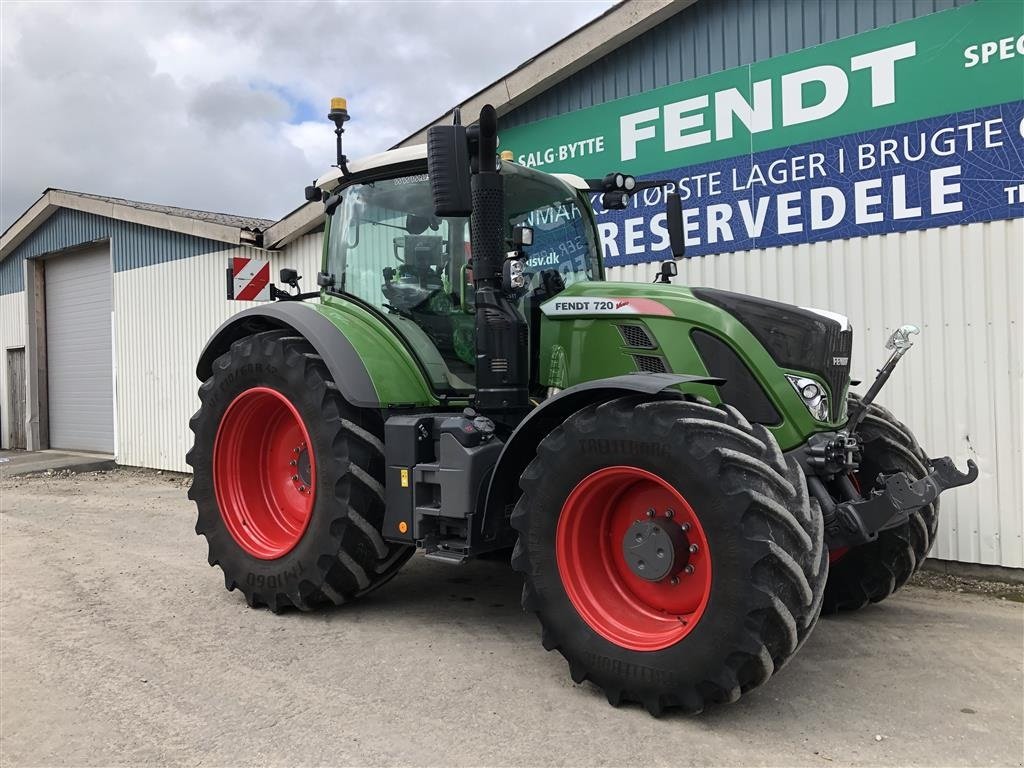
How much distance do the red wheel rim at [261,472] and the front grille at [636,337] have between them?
2184 millimetres

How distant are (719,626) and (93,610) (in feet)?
12.3

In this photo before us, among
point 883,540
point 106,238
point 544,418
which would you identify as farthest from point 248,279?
point 883,540

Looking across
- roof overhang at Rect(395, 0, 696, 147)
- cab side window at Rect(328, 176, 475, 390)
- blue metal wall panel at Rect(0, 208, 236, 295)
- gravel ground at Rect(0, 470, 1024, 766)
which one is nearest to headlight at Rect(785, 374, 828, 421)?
gravel ground at Rect(0, 470, 1024, 766)

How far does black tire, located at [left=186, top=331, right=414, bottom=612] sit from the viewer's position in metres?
4.48

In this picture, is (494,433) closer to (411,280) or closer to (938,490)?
(411,280)

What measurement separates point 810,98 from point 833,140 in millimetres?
367

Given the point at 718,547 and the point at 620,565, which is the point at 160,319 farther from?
the point at 718,547

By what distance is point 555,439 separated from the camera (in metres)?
3.62

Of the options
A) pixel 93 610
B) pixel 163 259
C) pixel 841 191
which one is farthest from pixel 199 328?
pixel 841 191

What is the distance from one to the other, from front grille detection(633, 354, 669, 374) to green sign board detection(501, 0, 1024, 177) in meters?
3.06

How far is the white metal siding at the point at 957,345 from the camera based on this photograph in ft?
17.6

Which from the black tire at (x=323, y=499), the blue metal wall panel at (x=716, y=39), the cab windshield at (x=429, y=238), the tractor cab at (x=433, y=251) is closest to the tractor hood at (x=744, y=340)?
the tractor cab at (x=433, y=251)

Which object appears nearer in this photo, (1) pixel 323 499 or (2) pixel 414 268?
(1) pixel 323 499

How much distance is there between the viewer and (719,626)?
3.13 meters
